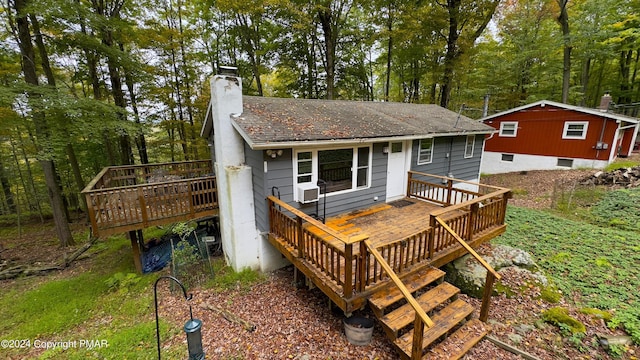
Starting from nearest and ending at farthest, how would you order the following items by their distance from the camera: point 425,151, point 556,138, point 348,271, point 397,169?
point 348,271
point 397,169
point 425,151
point 556,138

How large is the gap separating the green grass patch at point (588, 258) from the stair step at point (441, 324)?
253cm

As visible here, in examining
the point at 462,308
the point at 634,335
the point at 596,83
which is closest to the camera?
the point at 634,335

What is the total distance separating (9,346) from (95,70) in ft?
36.9

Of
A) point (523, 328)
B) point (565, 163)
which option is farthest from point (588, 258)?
point (565, 163)

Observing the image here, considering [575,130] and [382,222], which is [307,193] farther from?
[575,130]

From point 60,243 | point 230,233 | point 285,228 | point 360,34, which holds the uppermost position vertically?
point 360,34

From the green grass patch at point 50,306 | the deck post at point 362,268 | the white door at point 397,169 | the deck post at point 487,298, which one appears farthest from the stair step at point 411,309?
the green grass patch at point 50,306

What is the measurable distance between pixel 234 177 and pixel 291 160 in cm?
148

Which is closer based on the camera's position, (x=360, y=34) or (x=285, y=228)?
(x=285, y=228)

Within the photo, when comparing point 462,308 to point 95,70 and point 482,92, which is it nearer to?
point 95,70

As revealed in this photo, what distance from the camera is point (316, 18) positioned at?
15430 mm

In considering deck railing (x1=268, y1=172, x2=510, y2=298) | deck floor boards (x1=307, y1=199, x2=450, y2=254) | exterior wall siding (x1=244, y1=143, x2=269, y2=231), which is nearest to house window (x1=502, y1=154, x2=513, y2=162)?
deck floor boards (x1=307, y1=199, x2=450, y2=254)

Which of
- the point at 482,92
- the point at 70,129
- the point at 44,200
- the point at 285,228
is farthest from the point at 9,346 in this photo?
the point at 482,92

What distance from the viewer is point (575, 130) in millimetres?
14555
